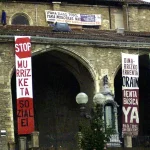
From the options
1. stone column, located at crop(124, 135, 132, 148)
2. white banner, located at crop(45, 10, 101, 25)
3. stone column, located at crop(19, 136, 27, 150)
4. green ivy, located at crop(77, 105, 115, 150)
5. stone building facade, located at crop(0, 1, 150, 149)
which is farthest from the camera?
white banner, located at crop(45, 10, 101, 25)

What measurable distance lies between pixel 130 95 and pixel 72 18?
8080 mm

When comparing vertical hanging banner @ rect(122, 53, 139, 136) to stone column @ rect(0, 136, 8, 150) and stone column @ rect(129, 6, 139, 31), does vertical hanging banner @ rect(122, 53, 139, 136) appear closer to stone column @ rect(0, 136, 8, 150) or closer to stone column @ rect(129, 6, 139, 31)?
stone column @ rect(0, 136, 8, 150)

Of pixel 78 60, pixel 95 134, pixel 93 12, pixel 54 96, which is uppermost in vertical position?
pixel 93 12

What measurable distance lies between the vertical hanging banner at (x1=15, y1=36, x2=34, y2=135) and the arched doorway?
6677 millimetres

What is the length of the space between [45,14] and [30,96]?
Answer: 9361 millimetres

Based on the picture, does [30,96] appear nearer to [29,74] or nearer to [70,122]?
[29,74]

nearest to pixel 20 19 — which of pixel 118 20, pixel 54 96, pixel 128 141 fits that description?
pixel 54 96

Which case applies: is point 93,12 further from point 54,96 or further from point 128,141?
point 128,141

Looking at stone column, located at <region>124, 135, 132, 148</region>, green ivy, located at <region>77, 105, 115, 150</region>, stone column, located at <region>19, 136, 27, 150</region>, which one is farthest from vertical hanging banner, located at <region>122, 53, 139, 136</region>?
green ivy, located at <region>77, 105, 115, 150</region>

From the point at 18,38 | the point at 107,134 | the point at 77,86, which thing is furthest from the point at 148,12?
the point at 107,134

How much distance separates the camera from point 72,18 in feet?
147

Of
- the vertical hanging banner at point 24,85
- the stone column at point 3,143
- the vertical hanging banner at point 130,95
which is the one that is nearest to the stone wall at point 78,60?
the stone column at point 3,143

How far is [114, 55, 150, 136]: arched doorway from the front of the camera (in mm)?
42425

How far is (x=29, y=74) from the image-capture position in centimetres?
3684
